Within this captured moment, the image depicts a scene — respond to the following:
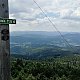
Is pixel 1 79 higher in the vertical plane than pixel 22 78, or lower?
higher

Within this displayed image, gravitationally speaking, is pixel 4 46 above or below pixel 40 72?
above

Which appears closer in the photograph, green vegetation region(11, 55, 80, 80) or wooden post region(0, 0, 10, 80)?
wooden post region(0, 0, 10, 80)

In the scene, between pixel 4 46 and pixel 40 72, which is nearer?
pixel 4 46

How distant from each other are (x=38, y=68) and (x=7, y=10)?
57040 mm

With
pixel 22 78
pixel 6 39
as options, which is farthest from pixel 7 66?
pixel 22 78

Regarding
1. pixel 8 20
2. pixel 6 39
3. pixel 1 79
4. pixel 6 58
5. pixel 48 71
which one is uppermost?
pixel 8 20

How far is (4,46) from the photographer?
6633 millimetres

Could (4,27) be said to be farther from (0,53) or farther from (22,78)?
(22,78)

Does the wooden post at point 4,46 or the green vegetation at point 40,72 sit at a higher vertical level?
the wooden post at point 4,46

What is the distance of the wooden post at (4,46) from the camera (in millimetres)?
6535

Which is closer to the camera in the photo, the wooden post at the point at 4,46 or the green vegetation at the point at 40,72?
the wooden post at the point at 4,46

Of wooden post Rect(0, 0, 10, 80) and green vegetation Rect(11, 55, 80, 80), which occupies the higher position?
wooden post Rect(0, 0, 10, 80)

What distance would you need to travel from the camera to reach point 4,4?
21.3ft

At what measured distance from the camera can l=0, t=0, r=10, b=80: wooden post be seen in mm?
6535
